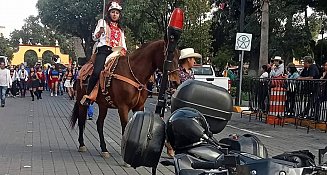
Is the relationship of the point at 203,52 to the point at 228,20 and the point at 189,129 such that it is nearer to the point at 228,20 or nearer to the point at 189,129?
the point at 228,20

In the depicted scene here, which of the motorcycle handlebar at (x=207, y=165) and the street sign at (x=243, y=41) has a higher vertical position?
the street sign at (x=243, y=41)

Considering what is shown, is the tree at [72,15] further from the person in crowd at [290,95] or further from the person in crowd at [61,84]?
the person in crowd at [290,95]

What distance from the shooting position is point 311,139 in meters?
12.8

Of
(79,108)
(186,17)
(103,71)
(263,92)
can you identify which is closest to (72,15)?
(186,17)

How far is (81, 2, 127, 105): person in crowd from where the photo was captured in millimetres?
9453

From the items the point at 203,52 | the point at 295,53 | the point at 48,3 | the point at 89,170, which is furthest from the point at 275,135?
the point at 48,3

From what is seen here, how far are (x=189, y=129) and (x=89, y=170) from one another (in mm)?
5275

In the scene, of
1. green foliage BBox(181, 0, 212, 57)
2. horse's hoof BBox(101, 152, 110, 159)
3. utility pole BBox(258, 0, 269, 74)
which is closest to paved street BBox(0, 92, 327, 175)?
horse's hoof BBox(101, 152, 110, 159)

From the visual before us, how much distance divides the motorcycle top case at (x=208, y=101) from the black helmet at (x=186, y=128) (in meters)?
0.42

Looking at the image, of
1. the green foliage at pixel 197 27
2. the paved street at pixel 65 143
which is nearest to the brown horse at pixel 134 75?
the paved street at pixel 65 143

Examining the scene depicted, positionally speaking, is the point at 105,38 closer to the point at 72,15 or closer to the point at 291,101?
the point at 291,101

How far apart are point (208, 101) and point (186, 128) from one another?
2.14 feet

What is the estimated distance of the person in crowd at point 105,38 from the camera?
9.45 m

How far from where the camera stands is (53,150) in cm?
1011
